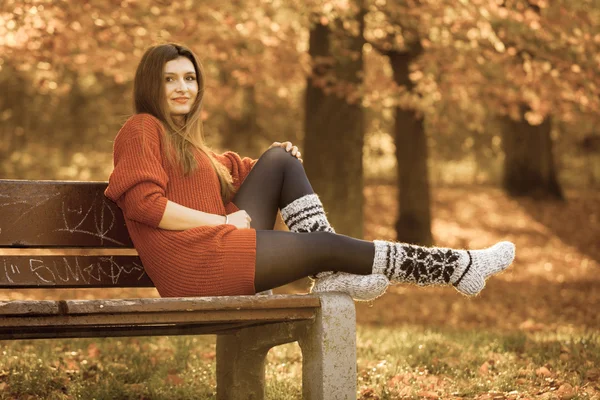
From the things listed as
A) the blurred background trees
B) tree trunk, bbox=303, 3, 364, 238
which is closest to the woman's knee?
the blurred background trees

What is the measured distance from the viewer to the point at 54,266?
13.9 feet

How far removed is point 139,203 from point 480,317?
7121 mm

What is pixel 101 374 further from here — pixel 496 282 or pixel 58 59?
pixel 496 282

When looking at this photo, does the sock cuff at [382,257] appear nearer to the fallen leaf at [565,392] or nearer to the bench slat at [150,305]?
the bench slat at [150,305]

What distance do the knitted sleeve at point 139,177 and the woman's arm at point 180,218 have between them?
3 cm

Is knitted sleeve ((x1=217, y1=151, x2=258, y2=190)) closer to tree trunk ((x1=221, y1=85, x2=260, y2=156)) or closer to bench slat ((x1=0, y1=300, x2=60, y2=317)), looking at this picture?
bench slat ((x1=0, y1=300, x2=60, y2=317))

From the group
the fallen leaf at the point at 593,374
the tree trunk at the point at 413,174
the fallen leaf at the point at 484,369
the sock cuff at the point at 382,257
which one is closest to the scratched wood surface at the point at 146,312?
the sock cuff at the point at 382,257

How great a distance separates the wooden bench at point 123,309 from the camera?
3338 millimetres

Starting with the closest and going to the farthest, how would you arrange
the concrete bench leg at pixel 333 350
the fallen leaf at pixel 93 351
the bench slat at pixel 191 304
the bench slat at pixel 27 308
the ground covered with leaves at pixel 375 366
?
the bench slat at pixel 27 308 → the bench slat at pixel 191 304 → the concrete bench leg at pixel 333 350 → the ground covered with leaves at pixel 375 366 → the fallen leaf at pixel 93 351

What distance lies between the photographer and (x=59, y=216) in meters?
4.27

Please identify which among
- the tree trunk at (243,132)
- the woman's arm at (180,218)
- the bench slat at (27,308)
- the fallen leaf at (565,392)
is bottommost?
the fallen leaf at (565,392)

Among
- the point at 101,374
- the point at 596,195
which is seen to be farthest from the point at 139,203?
the point at 596,195

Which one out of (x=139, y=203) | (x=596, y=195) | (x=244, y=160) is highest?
(x=596, y=195)

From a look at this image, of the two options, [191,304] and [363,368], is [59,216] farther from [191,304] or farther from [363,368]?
[363,368]
